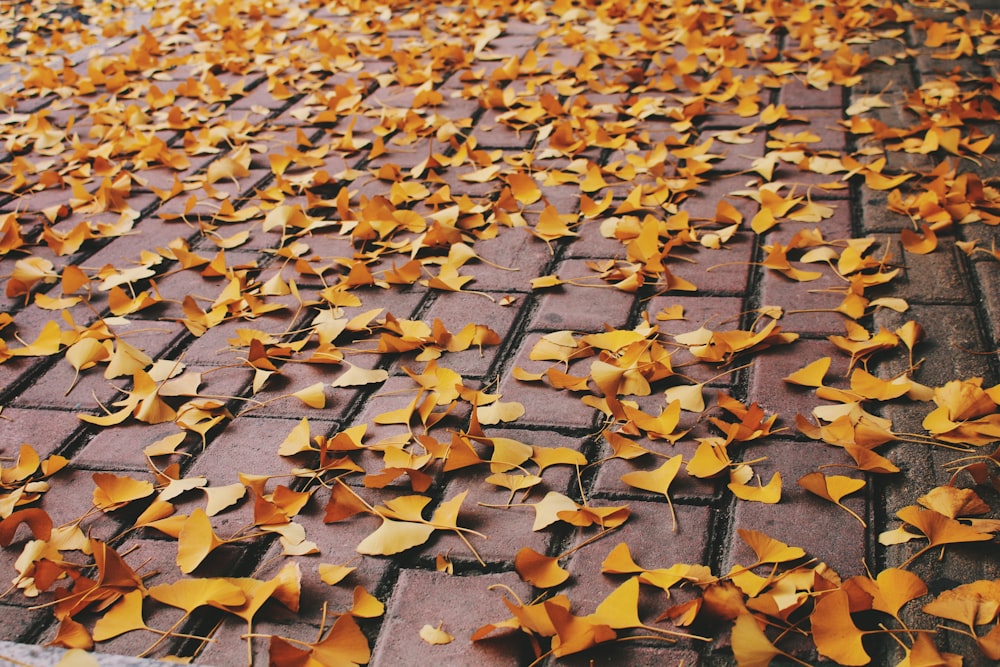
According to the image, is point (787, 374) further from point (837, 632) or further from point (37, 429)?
point (37, 429)

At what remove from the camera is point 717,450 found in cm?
154

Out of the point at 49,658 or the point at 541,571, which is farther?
the point at 541,571

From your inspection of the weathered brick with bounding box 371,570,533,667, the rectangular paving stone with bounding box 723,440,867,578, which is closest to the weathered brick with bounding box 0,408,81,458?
the weathered brick with bounding box 371,570,533,667

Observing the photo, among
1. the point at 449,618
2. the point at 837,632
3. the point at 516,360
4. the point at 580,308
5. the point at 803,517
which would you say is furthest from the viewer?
the point at 580,308

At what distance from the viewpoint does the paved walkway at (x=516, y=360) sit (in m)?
1.33

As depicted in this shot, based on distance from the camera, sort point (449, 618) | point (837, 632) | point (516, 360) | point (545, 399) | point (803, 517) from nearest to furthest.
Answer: point (837, 632)
point (449, 618)
point (803, 517)
point (545, 399)
point (516, 360)

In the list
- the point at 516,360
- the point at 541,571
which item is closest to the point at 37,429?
the point at 516,360

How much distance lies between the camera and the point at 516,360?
1.88m

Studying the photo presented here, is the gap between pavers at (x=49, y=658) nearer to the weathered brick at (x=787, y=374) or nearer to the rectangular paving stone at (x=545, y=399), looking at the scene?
the rectangular paving stone at (x=545, y=399)

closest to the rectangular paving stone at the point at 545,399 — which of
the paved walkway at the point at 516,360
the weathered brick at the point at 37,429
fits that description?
the paved walkway at the point at 516,360

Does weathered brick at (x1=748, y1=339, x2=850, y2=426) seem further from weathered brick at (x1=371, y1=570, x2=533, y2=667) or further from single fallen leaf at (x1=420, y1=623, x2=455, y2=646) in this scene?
single fallen leaf at (x1=420, y1=623, x2=455, y2=646)

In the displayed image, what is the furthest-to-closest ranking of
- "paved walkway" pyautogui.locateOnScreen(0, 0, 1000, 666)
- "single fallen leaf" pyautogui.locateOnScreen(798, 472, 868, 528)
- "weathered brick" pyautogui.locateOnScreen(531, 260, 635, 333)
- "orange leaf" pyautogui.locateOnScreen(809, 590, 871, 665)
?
"weathered brick" pyautogui.locateOnScreen(531, 260, 635, 333) < "single fallen leaf" pyautogui.locateOnScreen(798, 472, 868, 528) < "paved walkway" pyautogui.locateOnScreen(0, 0, 1000, 666) < "orange leaf" pyautogui.locateOnScreen(809, 590, 871, 665)

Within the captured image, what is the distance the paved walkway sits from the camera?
1330 millimetres

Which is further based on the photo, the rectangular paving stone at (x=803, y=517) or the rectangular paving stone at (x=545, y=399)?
the rectangular paving stone at (x=545, y=399)
